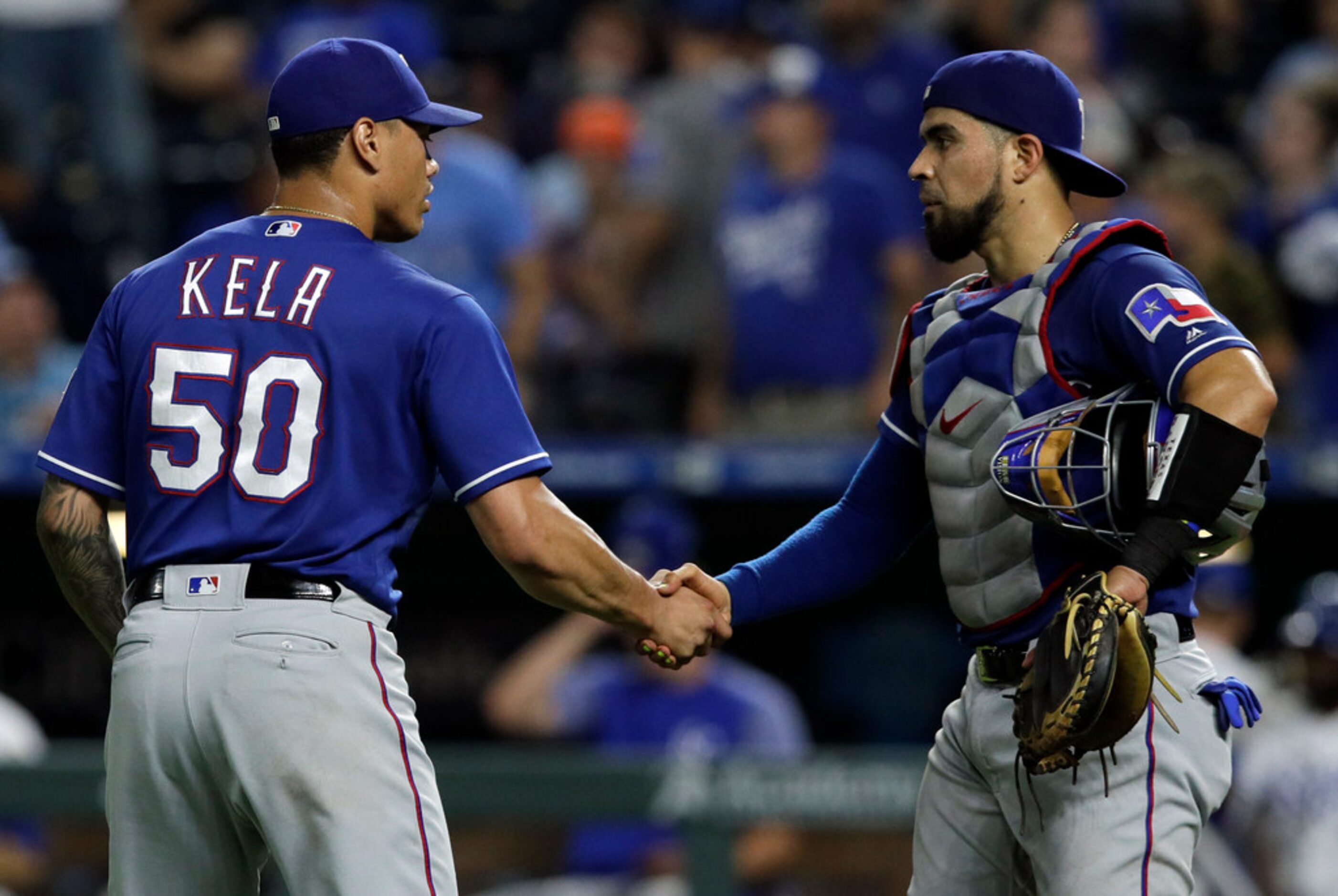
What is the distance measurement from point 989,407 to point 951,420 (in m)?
0.10

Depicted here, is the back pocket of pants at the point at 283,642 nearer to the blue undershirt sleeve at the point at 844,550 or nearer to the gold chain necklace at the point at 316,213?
the gold chain necklace at the point at 316,213

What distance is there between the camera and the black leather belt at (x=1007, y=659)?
366cm

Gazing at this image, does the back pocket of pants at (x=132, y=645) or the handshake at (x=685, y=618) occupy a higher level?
the back pocket of pants at (x=132, y=645)

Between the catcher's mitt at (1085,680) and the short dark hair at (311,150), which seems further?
the short dark hair at (311,150)

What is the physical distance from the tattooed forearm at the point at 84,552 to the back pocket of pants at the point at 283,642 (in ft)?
1.66

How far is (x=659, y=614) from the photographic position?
4.04 metres

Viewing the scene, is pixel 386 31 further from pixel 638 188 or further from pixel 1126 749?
pixel 1126 749

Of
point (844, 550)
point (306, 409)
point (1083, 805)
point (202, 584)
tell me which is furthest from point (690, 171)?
point (1083, 805)

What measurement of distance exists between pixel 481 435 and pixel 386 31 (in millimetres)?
5858

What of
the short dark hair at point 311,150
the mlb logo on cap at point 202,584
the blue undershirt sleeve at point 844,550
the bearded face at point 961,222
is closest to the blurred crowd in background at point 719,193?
the blue undershirt sleeve at point 844,550

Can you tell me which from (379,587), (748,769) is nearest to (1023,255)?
(379,587)

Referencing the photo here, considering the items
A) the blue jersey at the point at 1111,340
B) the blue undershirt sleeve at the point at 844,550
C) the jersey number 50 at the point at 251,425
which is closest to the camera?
the blue jersey at the point at 1111,340

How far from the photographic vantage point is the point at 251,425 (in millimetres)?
3527

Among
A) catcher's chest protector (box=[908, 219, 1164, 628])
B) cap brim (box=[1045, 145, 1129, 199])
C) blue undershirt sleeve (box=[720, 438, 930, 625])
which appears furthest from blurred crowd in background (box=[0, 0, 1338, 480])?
catcher's chest protector (box=[908, 219, 1164, 628])
